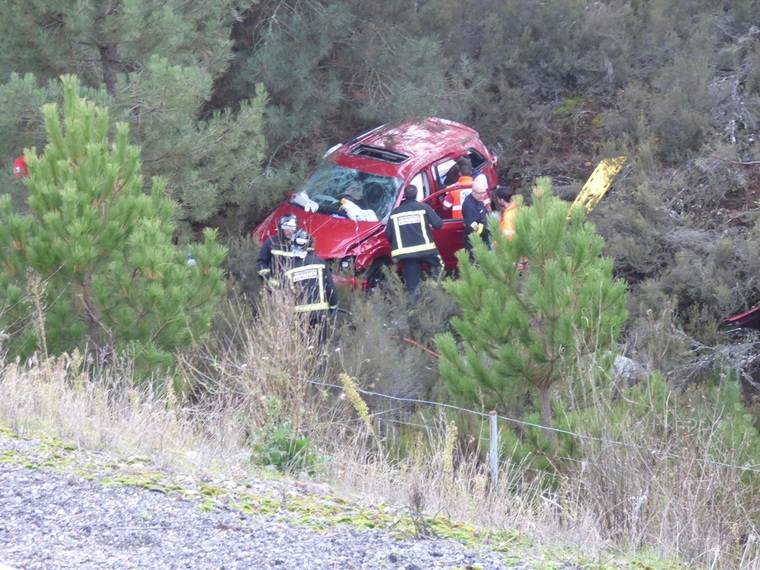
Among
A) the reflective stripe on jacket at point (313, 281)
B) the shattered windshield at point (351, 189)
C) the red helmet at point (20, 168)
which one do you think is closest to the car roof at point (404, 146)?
the shattered windshield at point (351, 189)

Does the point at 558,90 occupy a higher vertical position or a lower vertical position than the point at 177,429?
higher

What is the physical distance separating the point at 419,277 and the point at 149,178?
3219 millimetres

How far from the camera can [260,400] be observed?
22.6 feet

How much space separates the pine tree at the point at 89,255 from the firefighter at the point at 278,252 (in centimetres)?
116

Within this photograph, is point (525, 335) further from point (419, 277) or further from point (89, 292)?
point (419, 277)

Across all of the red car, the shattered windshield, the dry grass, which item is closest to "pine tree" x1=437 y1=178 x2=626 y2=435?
the dry grass

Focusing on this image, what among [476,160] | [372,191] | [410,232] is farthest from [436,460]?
[476,160]

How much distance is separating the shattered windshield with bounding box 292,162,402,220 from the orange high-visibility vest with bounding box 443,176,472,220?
2.31 feet

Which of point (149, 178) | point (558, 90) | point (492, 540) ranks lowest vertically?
point (492, 540)

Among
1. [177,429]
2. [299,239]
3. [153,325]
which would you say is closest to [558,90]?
[299,239]

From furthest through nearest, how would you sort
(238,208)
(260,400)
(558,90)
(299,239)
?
1. (558,90)
2. (238,208)
3. (299,239)
4. (260,400)

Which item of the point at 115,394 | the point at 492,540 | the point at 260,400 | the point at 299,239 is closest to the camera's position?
the point at 492,540

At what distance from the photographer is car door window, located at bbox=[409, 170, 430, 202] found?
41.8ft

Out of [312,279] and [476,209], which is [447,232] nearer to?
[476,209]
